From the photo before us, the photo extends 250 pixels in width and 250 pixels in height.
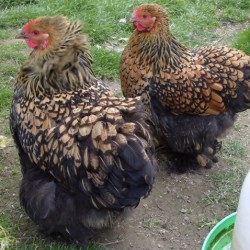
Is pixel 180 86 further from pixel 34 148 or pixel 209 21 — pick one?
pixel 209 21

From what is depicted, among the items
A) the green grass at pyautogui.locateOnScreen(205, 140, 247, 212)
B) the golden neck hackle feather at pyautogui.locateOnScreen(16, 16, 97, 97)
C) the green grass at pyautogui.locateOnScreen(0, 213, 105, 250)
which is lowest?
the green grass at pyautogui.locateOnScreen(205, 140, 247, 212)

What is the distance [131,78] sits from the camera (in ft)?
Result: 12.8

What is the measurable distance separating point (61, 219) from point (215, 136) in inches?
51.4

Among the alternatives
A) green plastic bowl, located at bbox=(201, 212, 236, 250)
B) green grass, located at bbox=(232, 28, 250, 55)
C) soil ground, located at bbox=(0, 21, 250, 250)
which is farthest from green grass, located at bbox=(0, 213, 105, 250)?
green grass, located at bbox=(232, 28, 250, 55)

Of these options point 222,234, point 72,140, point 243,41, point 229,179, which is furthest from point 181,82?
point 243,41

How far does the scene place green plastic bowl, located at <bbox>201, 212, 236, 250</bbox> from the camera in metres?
2.87

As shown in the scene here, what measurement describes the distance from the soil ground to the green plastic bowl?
2.04 feet

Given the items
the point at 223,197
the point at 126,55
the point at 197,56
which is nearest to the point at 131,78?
the point at 126,55

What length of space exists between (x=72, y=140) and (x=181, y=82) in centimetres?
107

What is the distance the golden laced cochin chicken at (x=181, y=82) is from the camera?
12.4ft

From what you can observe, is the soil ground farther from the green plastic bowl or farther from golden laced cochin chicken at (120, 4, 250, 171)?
the green plastic bowl

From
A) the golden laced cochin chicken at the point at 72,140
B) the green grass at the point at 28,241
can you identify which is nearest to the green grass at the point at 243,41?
the golden laced cochin chicken at the point at 72,140

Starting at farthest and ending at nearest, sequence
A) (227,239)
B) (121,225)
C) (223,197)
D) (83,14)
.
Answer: (83,14) → (223,197) → (121,225) → (227,239)

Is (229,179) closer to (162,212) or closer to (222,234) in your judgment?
(162,212)
